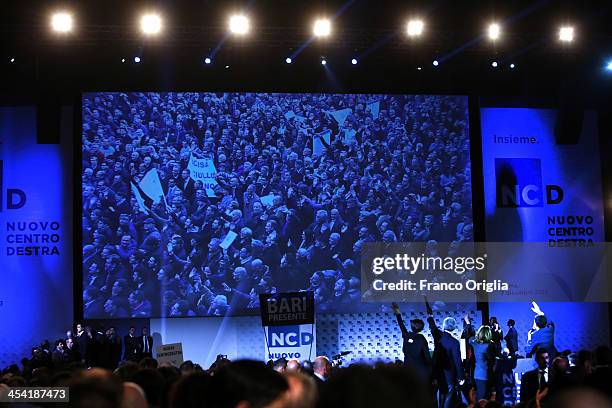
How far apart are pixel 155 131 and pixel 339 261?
4414 mm

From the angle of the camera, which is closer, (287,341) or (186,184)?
(287,341)

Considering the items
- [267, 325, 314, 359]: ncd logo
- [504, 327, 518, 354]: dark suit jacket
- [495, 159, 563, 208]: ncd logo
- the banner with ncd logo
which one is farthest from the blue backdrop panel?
[495, 159, 563, 208]: ncd logo

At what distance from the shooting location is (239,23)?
50.2 feet

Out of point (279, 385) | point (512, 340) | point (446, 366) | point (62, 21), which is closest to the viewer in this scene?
point (279, 385)

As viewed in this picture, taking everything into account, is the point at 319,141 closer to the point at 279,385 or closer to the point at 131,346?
the point at 131,346

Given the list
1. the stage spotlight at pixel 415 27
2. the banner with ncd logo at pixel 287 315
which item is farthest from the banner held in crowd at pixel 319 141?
the banner with ncd logo at pixel 287 315

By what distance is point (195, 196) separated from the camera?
1700 centimetres

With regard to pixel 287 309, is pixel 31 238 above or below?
above

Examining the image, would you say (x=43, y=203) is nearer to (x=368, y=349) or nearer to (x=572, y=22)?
(x=368, y=349)

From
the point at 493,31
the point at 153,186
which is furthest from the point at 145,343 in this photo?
the point at 493,31

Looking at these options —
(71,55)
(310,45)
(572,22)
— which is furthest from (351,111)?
(71,55)

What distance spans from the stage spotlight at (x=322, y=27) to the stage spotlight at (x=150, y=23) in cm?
276

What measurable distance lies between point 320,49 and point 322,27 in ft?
5.24

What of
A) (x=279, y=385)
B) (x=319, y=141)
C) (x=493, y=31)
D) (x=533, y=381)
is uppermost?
(x=493, y=31)
